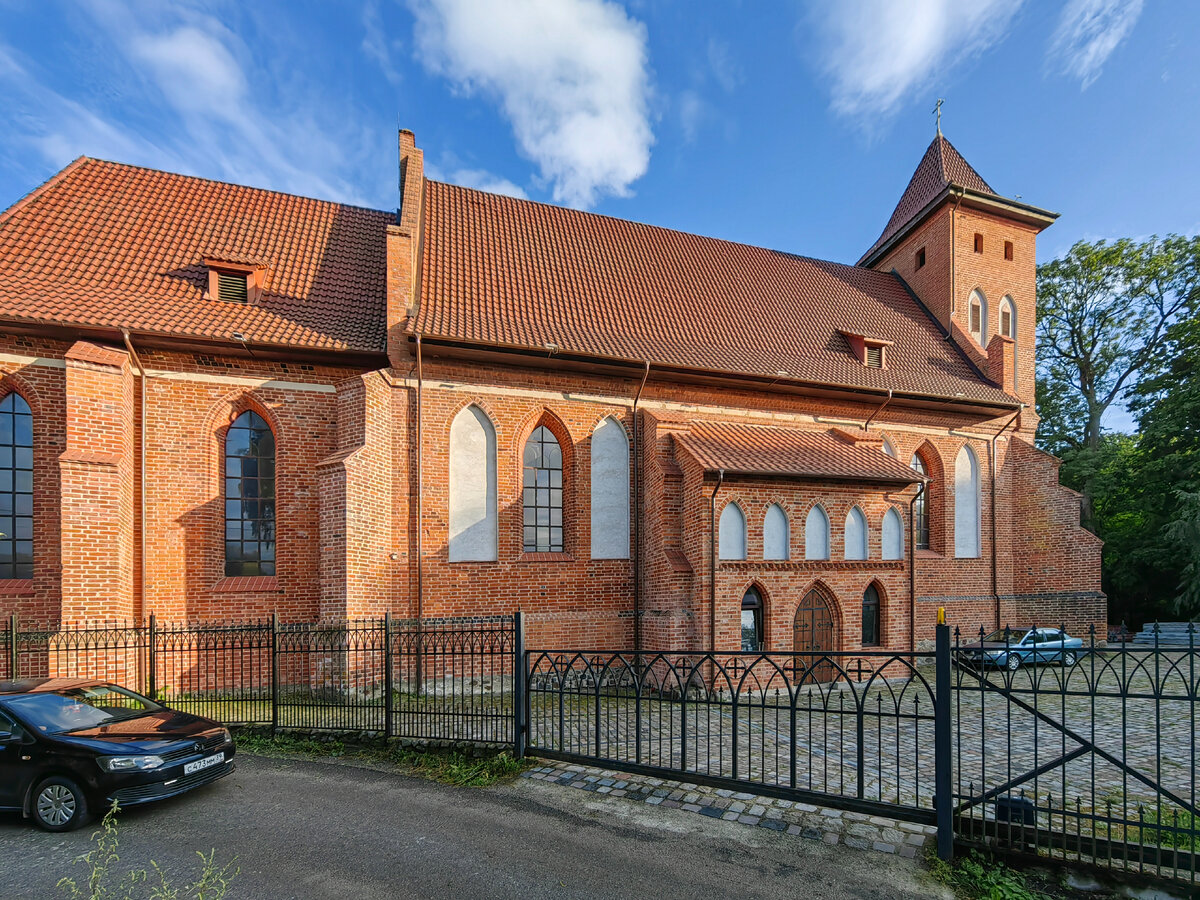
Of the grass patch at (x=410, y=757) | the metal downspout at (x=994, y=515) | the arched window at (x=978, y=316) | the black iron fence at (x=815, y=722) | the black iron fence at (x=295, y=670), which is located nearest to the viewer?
the black iron fence at (x=815, y=722)

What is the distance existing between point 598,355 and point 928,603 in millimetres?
10427

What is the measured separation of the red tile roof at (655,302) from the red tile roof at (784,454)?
1.30 m

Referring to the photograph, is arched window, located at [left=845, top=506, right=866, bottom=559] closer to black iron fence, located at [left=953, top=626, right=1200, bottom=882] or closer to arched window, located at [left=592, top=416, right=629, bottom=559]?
black iron fence, located at [left=953, top=626, right=1200, bottom=882]

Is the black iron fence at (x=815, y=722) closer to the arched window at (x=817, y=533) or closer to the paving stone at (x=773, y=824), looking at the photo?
the paving stone at (x=773, y=824)

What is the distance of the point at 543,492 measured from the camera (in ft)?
39.7

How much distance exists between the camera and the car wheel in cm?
518

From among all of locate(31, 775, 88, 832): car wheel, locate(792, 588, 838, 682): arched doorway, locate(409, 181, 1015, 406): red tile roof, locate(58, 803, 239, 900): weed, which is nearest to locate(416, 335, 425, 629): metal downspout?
locate(409, 181, 1015, 406): red tile roof

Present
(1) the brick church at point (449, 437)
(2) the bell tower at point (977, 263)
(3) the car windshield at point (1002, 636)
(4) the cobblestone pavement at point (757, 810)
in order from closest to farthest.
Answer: (4) the cobblestone pavement at point (757, 810)
(1) the brick church at point (449, 437)
(3) the car windshield at point (1002, 636)
(2) the bell tower at point (977, 263)

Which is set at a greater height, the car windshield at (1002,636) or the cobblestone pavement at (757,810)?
the cobblestone pavement at (757,810)

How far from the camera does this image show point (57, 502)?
31.8ft

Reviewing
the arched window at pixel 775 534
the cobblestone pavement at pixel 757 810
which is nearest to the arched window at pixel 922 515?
the arched window at pixel 775 534

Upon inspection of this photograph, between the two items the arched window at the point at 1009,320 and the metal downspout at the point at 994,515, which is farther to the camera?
the arched window at the point at 1009,320

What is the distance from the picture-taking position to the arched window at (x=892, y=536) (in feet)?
41.1

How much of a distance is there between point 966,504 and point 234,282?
17.9 metres
